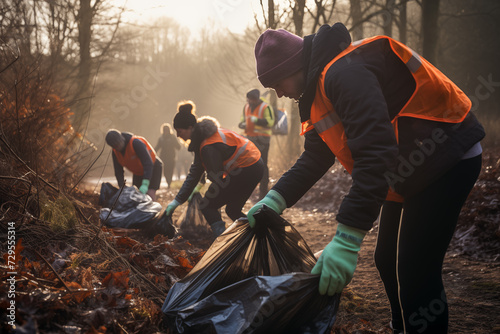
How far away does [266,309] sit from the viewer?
1504mm

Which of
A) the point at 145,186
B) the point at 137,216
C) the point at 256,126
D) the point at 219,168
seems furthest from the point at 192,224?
the point at 256,126

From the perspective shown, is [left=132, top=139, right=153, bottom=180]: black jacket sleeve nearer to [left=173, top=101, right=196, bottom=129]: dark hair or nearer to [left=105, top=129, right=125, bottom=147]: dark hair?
[left=105, top=129, right=125, bottom=147]: dark hair

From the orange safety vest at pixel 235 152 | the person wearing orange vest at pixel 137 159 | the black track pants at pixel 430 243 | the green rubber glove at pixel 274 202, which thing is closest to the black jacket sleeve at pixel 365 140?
the black track pants at pixel 430 243

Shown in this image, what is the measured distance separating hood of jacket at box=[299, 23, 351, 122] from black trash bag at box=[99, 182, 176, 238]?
9.33 ft

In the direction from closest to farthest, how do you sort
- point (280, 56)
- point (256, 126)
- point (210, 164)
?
point (280, 56)
point (210, 164)
point (256, 126)

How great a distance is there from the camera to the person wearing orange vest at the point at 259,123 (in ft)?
23.7

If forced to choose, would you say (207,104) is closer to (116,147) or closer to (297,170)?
(116,147)

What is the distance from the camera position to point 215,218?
4.18 metres

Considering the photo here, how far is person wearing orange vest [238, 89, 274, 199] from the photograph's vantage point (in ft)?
23.7

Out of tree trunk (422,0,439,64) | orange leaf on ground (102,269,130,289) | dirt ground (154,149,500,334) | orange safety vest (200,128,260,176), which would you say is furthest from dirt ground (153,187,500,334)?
tree trunk (422,0,439,64)

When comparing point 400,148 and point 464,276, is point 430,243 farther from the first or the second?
point 464,276

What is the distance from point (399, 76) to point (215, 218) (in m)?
2.93

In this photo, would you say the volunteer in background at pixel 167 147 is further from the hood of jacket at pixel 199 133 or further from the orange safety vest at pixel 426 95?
the orange safety vest at pixel 426 95

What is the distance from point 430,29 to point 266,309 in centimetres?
668
